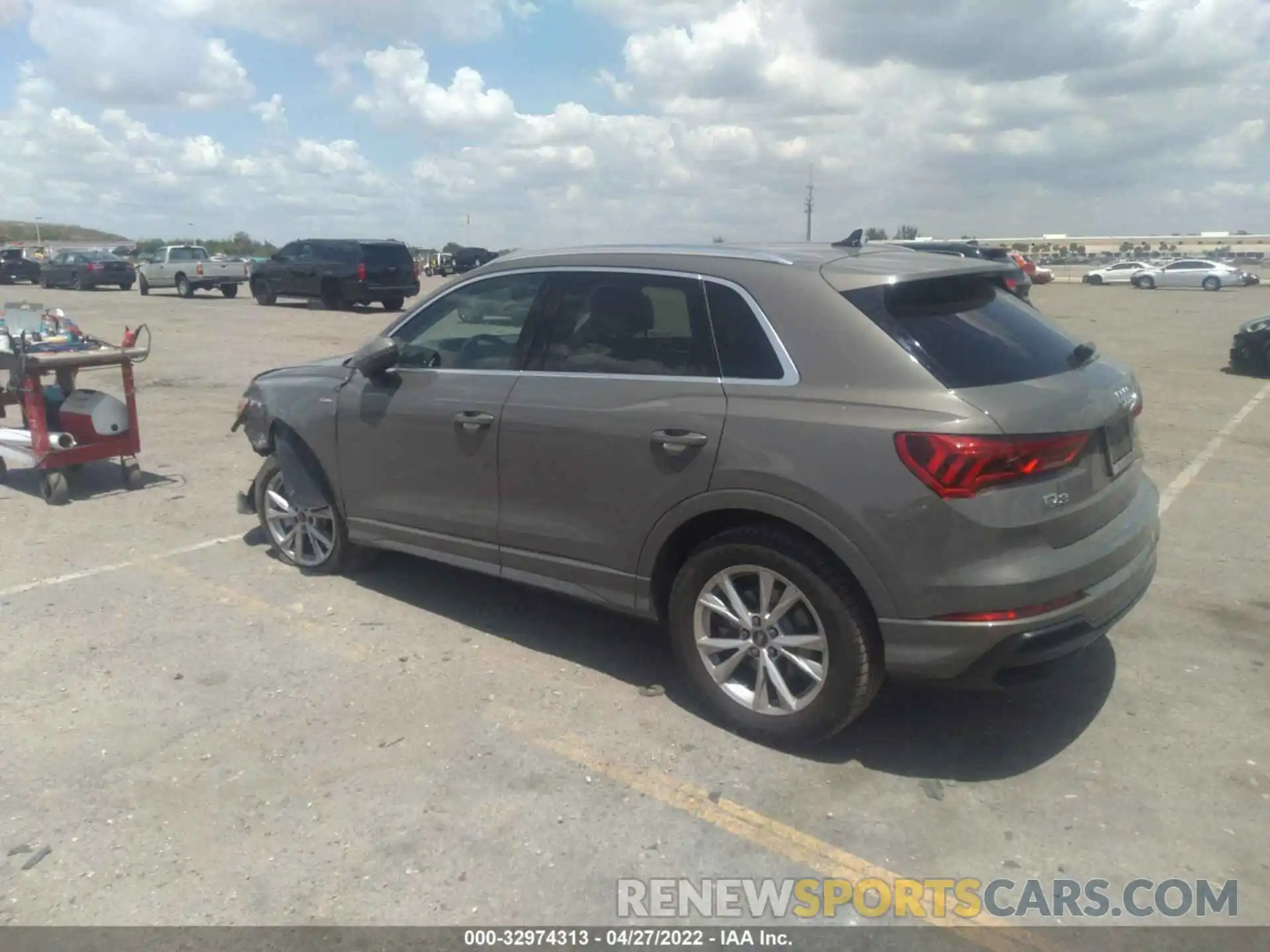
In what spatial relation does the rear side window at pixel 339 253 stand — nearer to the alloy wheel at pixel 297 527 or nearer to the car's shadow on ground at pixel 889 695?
the alloy wheel at pixel 297 527

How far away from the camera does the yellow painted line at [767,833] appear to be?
9.59ft

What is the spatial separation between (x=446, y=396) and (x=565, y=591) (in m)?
1.10

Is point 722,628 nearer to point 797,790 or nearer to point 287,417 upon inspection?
point 797,790

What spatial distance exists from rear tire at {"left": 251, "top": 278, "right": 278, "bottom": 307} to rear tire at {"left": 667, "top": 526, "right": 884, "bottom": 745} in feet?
90.1

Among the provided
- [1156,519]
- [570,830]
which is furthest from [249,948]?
[1156,519]

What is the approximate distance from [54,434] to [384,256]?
20.5 meters

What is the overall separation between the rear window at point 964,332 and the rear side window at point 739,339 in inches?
14.3

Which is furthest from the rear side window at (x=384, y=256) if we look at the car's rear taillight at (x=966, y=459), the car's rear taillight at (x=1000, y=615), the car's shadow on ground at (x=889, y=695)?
the car's rear taillight at (x=1000, y=615)

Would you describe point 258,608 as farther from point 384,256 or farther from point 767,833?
point 384,256

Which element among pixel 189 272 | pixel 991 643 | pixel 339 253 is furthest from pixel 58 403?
pixel 189 272

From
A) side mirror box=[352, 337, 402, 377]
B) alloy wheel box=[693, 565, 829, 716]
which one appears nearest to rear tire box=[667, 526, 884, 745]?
alloy wheel box=[693, 565, 829, 716]

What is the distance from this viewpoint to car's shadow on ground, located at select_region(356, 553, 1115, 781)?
388 cm

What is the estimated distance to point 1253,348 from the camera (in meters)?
14.6

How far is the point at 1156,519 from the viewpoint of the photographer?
4215 mm
